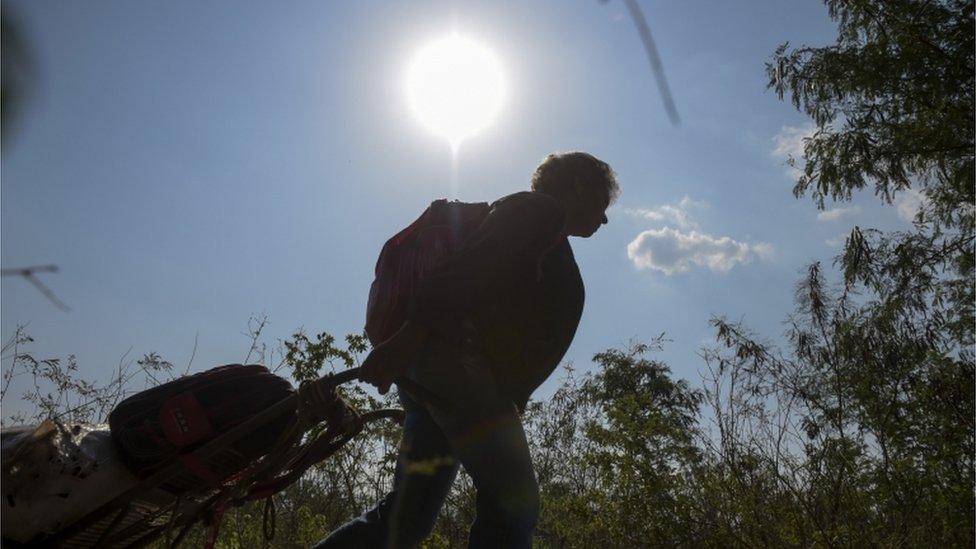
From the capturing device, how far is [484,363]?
1.87 m

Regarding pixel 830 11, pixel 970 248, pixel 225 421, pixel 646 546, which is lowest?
pixel 225 421

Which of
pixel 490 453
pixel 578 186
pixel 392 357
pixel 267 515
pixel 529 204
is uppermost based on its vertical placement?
pixel 578 186

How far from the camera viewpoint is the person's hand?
1.71 m

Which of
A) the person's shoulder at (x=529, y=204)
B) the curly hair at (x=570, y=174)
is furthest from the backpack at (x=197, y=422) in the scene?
the curly hair at (x=570, y=174)

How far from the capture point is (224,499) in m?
1.57

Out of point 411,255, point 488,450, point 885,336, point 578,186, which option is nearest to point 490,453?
point 488,450

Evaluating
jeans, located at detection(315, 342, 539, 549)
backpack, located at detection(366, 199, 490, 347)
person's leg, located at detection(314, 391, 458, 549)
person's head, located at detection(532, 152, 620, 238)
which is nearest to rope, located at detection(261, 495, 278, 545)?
person's leg, located at detection(314, 391, 458, 549)

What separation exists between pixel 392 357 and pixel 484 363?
273 millimetres

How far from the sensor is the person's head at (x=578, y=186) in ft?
7.27

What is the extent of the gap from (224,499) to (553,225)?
1063 millimetres

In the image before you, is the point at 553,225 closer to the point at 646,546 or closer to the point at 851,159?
the point at 646,546

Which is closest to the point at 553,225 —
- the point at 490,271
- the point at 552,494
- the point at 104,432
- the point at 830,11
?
the point at 490,271

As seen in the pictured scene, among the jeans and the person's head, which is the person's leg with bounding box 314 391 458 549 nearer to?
the jeans

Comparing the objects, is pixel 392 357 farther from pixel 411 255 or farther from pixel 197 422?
pixel 197 422
